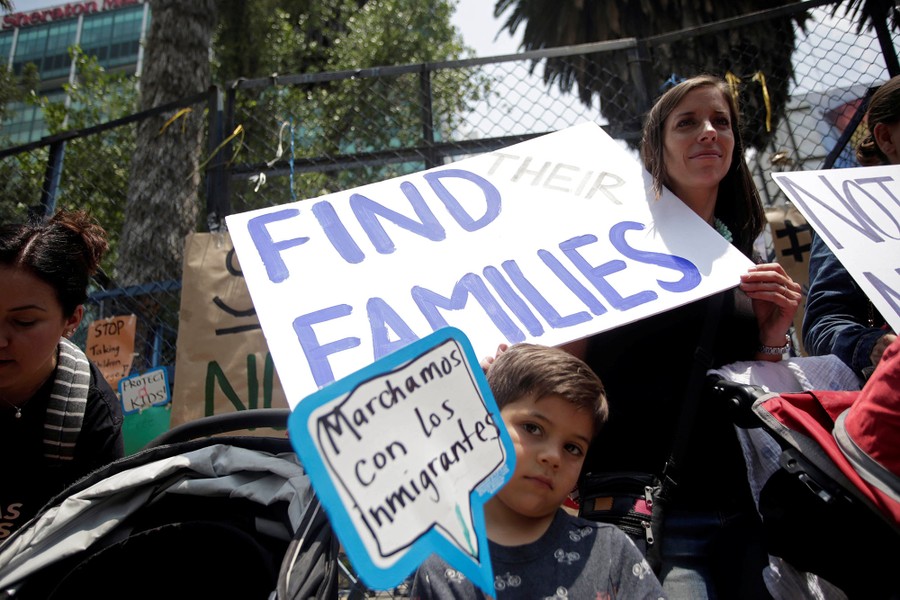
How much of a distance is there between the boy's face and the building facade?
65.8 m

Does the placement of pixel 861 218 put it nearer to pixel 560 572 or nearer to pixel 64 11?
pixel 560 572

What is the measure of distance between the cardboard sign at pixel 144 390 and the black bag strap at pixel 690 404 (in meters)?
2.93

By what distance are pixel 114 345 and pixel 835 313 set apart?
138 inches

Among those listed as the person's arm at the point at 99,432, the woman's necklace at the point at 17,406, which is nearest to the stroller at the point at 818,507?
the person's arm at the point at 99,432

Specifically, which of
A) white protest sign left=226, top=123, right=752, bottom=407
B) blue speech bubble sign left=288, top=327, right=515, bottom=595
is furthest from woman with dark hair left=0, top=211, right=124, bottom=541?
blue speech bubble sign left=288, top=327, right=515, bottom=595

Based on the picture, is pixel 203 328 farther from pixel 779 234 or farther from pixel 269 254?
pixel 779 234

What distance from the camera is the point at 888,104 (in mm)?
1717

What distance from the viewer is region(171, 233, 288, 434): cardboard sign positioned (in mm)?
2852

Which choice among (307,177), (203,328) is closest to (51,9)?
(307,177)

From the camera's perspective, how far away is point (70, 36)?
65.8 m

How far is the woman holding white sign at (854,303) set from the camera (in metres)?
1.39

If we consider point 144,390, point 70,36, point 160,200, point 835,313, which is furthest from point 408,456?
point 70,36

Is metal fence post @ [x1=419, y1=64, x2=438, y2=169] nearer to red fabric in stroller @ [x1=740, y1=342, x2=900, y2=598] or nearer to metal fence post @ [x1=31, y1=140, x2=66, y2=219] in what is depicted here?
metal fence post @ [x1=31, y1=140, x2=66, y2=219]

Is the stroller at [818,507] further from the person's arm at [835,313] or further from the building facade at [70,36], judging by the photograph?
the building facade at [70,36]
